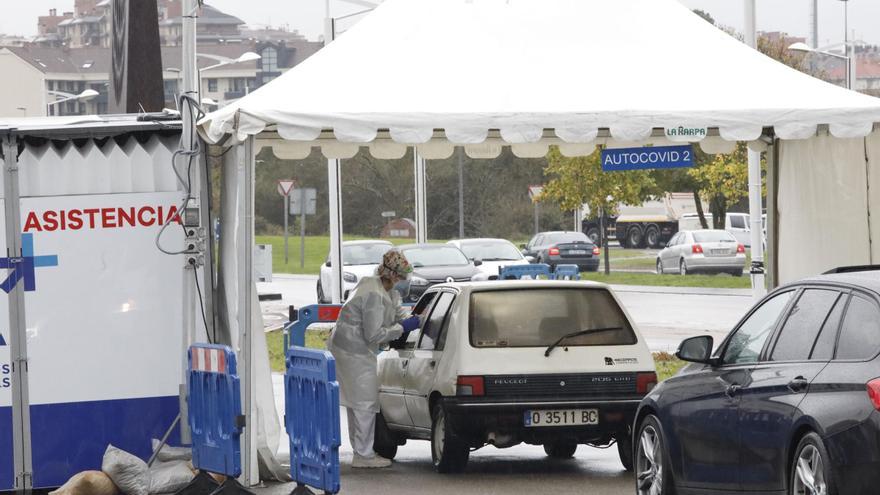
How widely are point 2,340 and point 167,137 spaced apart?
198 cm

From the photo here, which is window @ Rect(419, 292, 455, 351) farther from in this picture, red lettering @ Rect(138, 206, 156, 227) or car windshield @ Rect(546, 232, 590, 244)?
car windshield @ Rect(546, 232, 590, 244)

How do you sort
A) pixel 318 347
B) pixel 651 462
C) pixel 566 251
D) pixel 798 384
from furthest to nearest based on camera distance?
pixel 566 251 < pixel 318 347 < pixel 651 462 < pixel 798 384

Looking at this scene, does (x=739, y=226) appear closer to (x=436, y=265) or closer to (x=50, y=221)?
(x=436, y=265)

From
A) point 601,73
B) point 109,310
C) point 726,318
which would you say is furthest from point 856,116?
point 726,318

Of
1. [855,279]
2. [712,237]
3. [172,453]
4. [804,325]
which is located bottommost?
[172,453]

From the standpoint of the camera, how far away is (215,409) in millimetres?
11414

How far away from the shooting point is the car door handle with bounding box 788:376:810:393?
815 centimetres

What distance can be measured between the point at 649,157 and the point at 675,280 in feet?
112

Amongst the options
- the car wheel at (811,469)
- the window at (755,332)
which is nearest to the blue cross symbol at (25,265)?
the window at (755,332)

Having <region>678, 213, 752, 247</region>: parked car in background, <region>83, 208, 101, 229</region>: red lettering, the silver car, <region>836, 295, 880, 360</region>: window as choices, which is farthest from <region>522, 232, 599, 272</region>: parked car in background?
<region>836, 295, 880, 360</region>: window

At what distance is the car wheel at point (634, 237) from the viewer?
83081 mm

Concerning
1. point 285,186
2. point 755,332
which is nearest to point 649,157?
point 755,332

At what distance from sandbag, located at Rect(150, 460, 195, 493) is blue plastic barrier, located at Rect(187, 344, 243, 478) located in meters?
0.22

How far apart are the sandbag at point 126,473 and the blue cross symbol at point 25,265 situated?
1.39 meters
